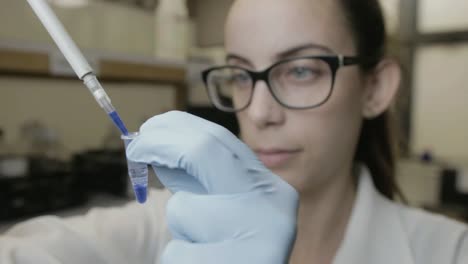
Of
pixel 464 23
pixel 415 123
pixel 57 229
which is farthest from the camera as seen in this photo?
pixel 415 123

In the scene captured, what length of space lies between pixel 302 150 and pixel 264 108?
99mm

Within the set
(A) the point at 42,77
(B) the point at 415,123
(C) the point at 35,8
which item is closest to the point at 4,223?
(A) the point at 42,77

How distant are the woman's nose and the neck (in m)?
0.18

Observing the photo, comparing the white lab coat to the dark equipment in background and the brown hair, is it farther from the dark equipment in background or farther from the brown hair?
the dark equipment in background

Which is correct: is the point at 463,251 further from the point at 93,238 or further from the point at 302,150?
the point at 93,238

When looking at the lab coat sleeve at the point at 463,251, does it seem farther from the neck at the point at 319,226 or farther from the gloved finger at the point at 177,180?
the gloved finger at the point at 177,180

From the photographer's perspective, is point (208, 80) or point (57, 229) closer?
point (57, 229)

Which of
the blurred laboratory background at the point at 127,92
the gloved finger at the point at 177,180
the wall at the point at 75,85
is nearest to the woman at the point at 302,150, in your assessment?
the gloved finger at the point at 177,180

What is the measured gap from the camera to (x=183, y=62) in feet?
4.18

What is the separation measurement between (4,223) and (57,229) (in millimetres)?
373

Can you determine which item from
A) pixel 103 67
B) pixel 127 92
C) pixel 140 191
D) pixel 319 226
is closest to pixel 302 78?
pixel 319 226

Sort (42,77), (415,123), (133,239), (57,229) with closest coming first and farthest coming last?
(57,229), (133,239), (42,77), (415,123)

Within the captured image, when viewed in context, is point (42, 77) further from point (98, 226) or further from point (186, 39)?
point (98, 226)

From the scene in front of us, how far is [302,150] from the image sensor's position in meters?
0.67
